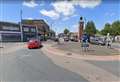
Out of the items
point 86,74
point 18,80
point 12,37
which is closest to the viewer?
point 18,80

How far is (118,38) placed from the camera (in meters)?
103

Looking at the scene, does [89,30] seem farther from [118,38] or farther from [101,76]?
[101,76]

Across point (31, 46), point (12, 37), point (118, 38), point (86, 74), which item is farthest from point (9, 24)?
point (86, 74)

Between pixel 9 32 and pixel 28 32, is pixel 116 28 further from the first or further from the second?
pixel 9 32

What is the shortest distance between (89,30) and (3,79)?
96223 mm

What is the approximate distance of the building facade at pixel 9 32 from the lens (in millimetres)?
74625

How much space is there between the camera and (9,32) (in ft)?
251

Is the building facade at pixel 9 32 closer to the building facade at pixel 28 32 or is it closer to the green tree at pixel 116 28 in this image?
the building facade at pixel 28 32

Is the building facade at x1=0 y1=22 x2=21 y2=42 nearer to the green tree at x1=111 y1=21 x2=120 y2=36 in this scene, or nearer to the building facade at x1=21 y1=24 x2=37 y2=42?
the building facade at x1=21 y1=24 x2=37 y2=42

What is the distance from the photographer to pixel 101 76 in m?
12.4

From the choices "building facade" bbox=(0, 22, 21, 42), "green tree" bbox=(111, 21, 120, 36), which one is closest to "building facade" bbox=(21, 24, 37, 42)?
"building facade" bbox=(0, 22, 21, 42)

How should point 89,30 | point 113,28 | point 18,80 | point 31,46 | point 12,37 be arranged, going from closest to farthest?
1. point 18,80
2. point 31,46
3. point 12,37
4. point 113,28
5. point 89,30

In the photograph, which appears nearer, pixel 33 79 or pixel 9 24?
pixel 33 79

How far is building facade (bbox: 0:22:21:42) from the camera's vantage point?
7462 cm
